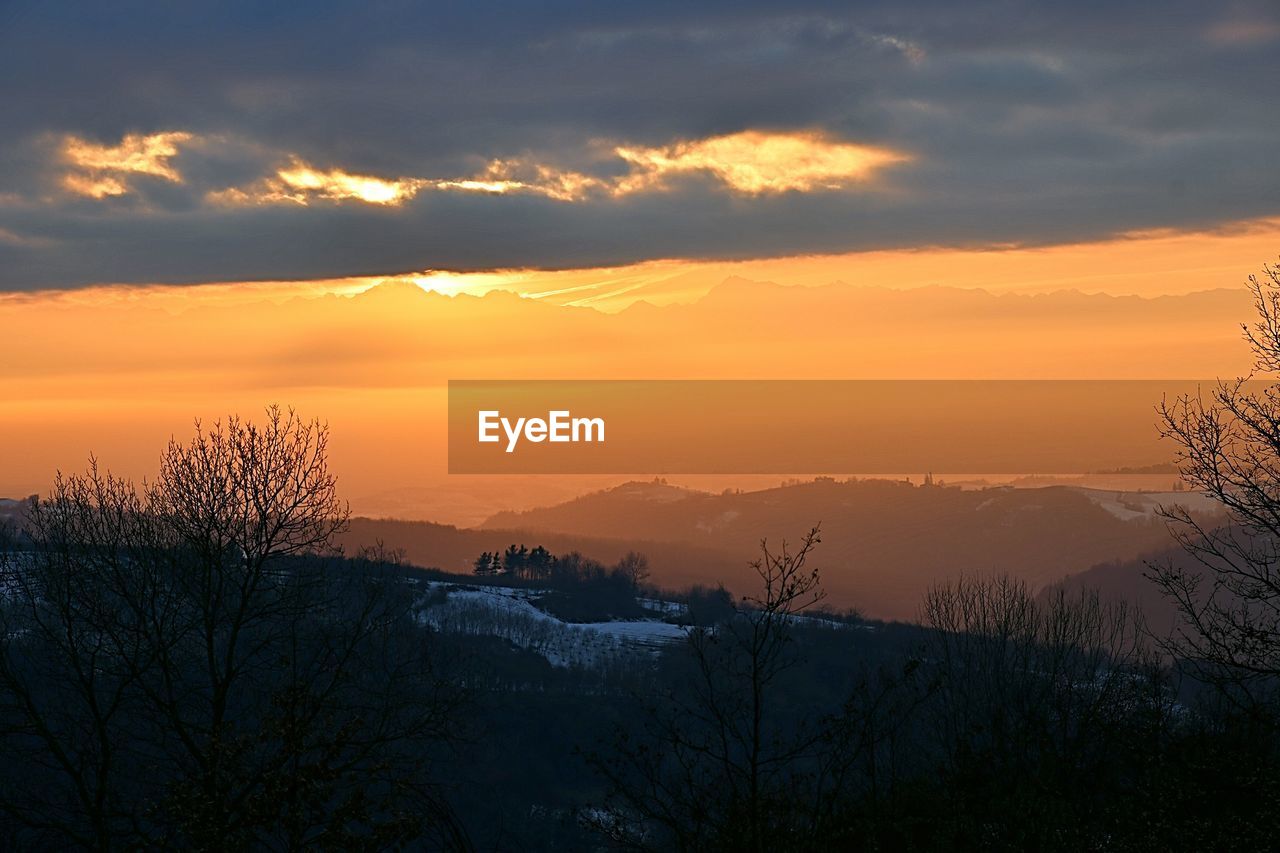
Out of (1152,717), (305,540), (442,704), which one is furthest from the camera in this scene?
(305,540)

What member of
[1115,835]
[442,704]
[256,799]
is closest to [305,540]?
[442,704]

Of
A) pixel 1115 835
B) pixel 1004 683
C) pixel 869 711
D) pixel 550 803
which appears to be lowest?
pixel 550 803

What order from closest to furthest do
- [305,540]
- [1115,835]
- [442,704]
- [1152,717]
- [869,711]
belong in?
[869,711] < [1115,835] < [1152,717] < [442,704] < [305,540]

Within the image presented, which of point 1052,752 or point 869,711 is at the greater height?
point 869,711

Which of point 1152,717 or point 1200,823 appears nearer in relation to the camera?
point 1200,823

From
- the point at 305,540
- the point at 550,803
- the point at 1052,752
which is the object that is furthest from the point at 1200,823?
the point at 550,803

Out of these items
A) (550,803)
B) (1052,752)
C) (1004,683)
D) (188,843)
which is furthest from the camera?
(550,803)

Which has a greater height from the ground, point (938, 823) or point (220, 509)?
point (220, 509)

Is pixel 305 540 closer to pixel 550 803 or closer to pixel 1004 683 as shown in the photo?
pixel 1004 683

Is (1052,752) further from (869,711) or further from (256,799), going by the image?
(256,799)
